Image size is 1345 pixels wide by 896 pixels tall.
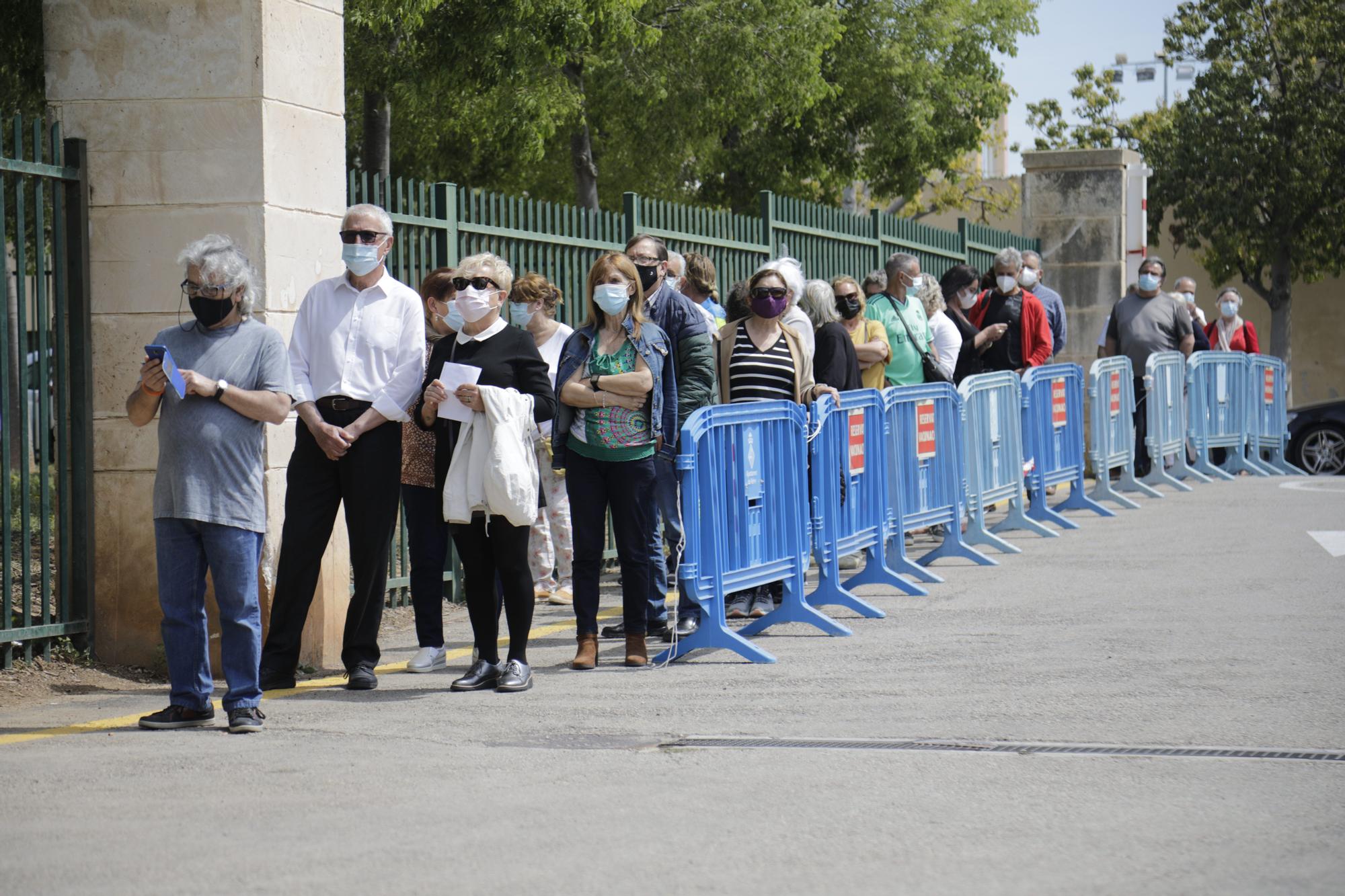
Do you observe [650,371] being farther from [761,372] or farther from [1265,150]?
[1265,150]

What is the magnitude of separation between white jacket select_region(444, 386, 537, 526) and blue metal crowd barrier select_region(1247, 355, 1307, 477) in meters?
12.8

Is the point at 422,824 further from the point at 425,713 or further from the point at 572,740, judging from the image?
the point at 425,713

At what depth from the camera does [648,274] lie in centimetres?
841

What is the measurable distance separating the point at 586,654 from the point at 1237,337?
14.2 m

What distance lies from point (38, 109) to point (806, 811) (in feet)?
39.3

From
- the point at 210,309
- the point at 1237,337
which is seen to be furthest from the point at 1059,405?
the point at 210,309

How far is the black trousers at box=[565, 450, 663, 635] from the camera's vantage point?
25.6 ft

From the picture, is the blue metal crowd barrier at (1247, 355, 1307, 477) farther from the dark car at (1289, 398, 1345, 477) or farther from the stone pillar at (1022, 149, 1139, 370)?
the stone pillar at (1022, 149, 1139, 370)

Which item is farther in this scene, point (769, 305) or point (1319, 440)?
point (1319, 440)

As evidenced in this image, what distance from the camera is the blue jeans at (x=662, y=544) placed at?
28.0 ft

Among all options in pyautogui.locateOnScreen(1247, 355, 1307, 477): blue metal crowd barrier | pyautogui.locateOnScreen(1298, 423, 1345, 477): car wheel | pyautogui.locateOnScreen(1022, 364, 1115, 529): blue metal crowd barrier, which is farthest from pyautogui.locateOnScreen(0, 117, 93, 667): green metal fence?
pyautogui.locateOnScreen(1298, 423, 1345, 477): car wheel

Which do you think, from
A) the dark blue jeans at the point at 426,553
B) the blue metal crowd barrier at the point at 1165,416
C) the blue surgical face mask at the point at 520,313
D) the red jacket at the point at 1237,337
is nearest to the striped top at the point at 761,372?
the blue surgical face mask at the point at 520,313

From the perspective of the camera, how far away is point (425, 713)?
6.94m

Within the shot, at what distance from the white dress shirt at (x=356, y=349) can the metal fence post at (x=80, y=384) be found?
1076 mm
